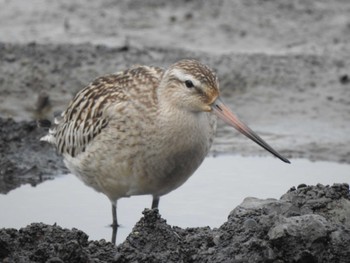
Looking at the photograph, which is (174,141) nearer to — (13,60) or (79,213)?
(79,213)

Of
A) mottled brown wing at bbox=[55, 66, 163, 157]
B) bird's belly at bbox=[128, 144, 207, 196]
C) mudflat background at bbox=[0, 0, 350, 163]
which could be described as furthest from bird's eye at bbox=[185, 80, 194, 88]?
mudflat background at bbox=[0, 0, 350, 163]

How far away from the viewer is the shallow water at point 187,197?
1019 centimetres

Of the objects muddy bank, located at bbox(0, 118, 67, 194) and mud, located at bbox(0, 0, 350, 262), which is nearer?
mud, located at bbox(0, 0, 350, 262)

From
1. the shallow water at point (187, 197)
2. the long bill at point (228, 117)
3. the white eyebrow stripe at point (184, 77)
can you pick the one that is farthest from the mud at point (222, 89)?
the white eyebrow stripe at point (184, 77)

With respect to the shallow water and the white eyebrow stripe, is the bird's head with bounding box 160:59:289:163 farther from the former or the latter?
the shallow water

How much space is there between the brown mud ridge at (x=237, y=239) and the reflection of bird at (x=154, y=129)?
0.95 m

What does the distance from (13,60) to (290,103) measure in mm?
3711

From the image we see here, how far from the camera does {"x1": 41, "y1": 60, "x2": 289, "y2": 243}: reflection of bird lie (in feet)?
30.5

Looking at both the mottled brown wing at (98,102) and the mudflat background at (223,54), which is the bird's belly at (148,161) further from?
the mudflat background at (223,54)

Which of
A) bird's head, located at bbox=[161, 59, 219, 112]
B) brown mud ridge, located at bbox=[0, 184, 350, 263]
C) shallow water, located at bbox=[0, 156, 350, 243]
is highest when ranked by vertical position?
bird's head, located at bbox=[161, 59, 219, 112]

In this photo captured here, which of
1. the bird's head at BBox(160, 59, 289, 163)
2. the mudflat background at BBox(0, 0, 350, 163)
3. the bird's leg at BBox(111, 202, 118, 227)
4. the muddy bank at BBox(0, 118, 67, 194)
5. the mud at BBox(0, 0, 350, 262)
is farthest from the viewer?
the mudflat background at BBox(0, 0, 350, 163)

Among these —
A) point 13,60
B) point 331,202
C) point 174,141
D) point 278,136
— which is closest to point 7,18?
point 13,60

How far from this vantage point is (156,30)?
52.3 ft

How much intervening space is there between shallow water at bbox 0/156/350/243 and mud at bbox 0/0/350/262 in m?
0.35
